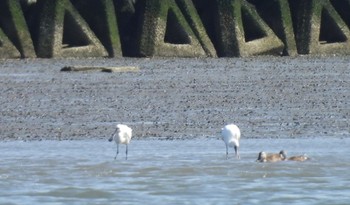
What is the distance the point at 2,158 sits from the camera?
15.1m

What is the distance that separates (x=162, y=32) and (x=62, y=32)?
2250 mm

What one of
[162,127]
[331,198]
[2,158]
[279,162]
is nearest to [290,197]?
[331,198]

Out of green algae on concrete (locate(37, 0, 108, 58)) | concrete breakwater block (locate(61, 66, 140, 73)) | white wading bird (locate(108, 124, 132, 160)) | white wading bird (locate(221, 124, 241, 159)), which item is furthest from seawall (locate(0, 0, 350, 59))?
white wading bird (locate(221, 124, 241, 159))

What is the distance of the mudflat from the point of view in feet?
57.0

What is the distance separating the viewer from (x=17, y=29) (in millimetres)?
28766

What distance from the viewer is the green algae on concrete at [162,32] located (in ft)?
95.8

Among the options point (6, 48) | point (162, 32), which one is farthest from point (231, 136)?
point (162, 32)

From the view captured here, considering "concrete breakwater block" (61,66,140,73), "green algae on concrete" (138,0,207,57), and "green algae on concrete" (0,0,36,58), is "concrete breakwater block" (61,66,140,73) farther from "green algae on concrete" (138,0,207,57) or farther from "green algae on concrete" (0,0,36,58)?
"green algae on concrete" (138,0,207,57)

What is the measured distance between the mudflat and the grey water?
710 millimetres

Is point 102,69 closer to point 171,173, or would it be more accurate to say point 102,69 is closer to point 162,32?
point 162,32

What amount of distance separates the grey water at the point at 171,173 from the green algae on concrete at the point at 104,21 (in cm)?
1314

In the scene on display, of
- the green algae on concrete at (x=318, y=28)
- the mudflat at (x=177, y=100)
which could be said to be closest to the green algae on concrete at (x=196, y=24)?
the green algae on concrete at (x=318, y=28)

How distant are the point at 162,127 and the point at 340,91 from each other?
479 centimetres

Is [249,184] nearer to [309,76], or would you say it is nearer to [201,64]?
[309,76]
